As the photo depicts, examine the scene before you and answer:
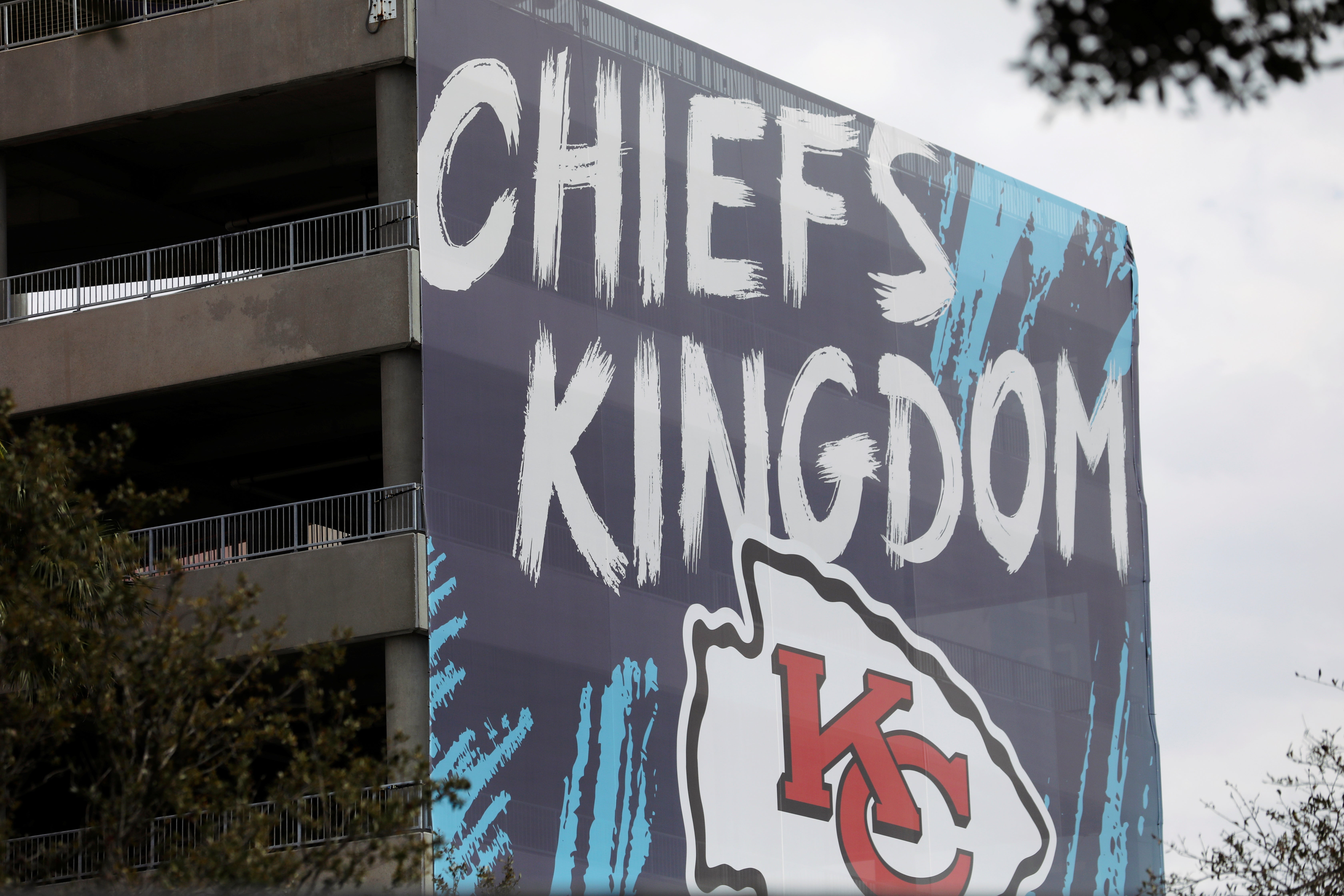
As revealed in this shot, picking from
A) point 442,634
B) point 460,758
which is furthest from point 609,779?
point 442,634

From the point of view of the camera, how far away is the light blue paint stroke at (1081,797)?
4766cm

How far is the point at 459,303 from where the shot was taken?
36656 millimetres

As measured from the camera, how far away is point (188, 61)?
38.2 metres

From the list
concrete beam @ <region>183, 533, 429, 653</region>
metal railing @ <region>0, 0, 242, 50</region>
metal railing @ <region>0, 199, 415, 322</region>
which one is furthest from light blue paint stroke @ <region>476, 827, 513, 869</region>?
metal railing @ <region>0, 0, 242, 50</region>

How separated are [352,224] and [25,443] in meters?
15.2

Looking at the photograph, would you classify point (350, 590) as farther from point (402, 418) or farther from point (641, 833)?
point (641, 833)

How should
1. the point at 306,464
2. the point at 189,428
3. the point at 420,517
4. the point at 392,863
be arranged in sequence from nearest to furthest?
1. the point at 392,863
2. the point at 420,517
3. the point at 189,428
4. the point at 306,464

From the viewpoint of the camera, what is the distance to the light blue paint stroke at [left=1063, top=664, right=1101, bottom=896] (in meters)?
47.7

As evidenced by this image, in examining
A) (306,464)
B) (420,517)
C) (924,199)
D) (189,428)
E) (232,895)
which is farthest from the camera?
(924,199)

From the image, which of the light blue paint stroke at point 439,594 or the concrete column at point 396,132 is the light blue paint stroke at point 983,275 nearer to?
the concrete column at point 396,132

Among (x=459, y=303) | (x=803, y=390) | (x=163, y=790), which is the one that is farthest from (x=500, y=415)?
(x=163, y=790)

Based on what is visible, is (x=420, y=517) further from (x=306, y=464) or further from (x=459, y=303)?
(x=306, y=464)

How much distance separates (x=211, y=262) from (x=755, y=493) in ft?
39.4

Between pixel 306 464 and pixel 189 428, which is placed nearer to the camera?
pixel 189 428
